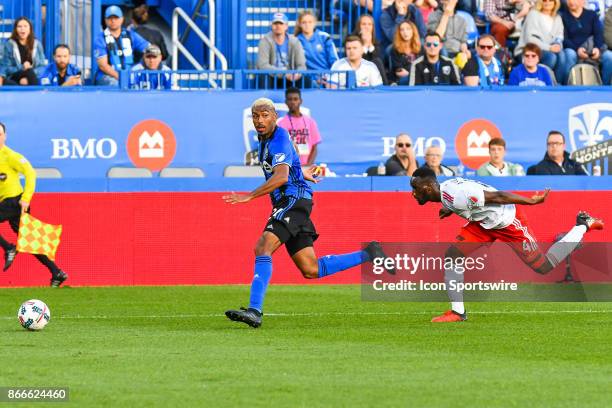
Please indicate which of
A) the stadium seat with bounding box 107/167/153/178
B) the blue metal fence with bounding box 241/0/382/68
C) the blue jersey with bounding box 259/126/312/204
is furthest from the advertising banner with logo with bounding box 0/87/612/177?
the blue jersey with bounding box 259/126/312/204

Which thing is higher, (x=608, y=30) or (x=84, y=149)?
(x=608, y=30)

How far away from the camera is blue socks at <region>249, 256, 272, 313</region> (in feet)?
42.1

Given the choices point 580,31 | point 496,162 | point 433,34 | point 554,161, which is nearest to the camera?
point 496,162

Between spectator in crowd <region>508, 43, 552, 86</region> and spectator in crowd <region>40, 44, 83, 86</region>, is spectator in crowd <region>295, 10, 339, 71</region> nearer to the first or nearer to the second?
spectator in crowd <region>508, 43, 552, 86</region>

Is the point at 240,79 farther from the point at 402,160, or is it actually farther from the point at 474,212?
the point at 474,212

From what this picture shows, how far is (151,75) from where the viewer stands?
2142cm

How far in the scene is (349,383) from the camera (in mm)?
9281

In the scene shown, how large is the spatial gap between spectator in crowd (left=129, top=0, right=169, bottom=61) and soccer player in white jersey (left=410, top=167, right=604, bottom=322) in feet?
30.5

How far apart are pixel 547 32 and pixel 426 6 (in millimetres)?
2014

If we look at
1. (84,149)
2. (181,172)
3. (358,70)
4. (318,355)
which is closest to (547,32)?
(358,70)

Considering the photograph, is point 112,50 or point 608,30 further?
point 608,30

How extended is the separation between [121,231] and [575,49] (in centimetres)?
817

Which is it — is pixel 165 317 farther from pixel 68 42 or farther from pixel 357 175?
pixel 68 42

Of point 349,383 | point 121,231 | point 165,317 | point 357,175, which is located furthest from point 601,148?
point 349,383
